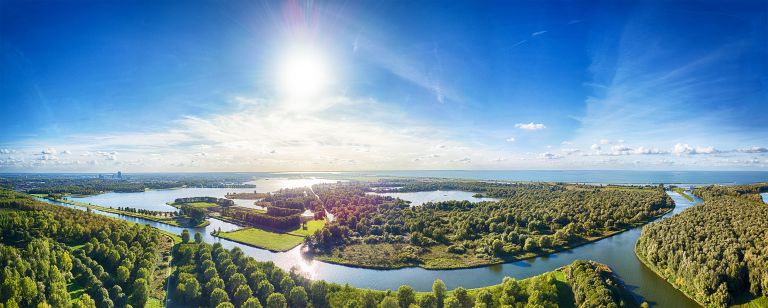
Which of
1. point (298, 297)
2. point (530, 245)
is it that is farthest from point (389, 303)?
point (530, 245)

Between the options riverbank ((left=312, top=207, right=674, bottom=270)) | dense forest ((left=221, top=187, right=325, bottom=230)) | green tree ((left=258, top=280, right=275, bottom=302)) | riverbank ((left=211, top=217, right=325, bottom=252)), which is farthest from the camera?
dense forest ((left=221, top=187, right=325, bottom=230))

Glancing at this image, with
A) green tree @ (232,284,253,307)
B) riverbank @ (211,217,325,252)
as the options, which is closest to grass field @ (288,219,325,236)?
riverbank @ (211,217,325,252)

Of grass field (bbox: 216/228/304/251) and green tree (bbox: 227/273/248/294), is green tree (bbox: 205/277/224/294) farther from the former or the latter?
grass field (bbox: 216/228/304/251)

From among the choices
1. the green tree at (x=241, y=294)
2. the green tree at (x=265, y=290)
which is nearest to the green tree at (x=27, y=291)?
the green tree at (x=241, y=294)

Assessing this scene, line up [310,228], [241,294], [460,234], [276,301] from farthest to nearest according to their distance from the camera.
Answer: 1. [310,228]
2. [460,234]
3. [241,294]
4. [276,301]

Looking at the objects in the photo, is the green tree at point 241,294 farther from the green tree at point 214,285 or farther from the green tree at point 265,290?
the green tree at point 214,285

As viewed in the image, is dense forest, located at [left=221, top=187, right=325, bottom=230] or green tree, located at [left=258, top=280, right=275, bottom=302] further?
dense forest, located at [left=221, top=187, right=325, bottom=230]

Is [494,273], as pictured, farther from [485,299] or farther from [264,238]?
[264,238]
